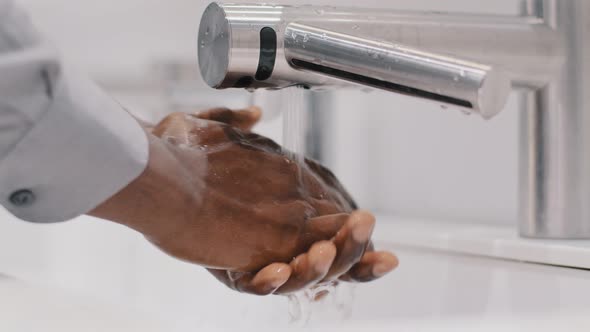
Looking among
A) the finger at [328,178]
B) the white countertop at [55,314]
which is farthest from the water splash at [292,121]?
the white countertop at [55,314]

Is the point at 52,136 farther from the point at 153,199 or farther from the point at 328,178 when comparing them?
the point at 328,178

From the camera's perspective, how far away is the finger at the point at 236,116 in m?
0.38

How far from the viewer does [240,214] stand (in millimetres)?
322

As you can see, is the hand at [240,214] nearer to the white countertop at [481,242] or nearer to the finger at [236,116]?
the finger at [236,116]

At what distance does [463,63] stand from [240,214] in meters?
0.11

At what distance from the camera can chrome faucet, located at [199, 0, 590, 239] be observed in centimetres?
29

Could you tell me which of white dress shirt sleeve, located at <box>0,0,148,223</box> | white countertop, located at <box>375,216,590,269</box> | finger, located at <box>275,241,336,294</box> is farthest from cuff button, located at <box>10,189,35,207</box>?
white countertop, located at <box>375,216,590,269</box>

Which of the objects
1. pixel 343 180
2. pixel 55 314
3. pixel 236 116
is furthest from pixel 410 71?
pixel 343 180

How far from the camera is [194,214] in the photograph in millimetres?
312

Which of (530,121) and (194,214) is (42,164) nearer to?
(194,214)

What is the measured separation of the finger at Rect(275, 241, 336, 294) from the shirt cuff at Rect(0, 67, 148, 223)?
8 centimetres

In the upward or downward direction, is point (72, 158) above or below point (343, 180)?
above

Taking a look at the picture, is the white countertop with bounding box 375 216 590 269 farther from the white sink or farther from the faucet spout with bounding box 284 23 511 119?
the faucet spout with bounding box 284 23 511 119

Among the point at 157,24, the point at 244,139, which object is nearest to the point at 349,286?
the point at 244,139
